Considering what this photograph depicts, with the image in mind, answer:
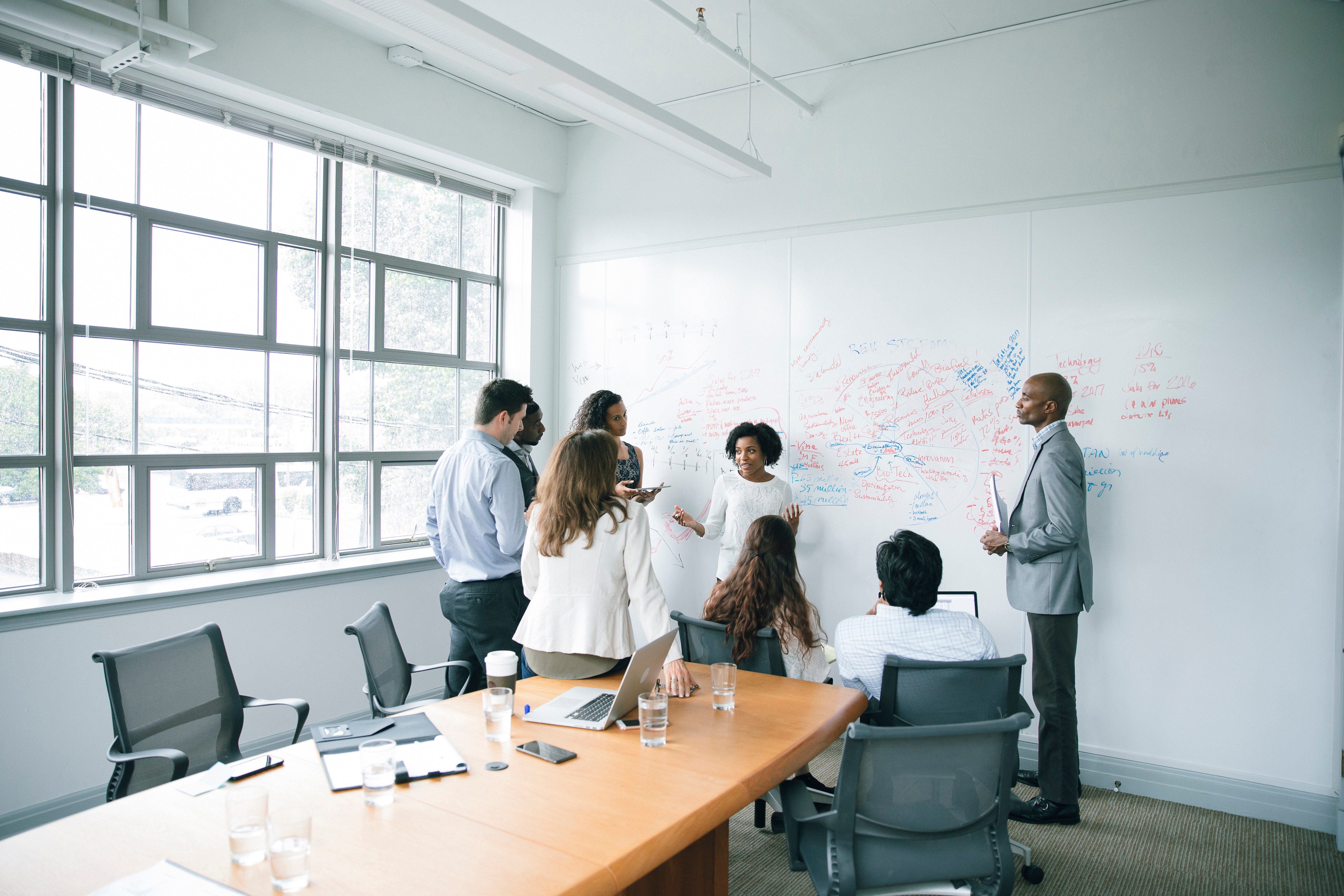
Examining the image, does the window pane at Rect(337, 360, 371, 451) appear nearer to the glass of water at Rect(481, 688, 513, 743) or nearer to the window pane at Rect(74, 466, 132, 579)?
the window pane at Rect(74, 466, 132, 579)

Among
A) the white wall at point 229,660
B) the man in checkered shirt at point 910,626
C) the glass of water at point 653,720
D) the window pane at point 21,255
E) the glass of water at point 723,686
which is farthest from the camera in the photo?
the window pane at point 21,255

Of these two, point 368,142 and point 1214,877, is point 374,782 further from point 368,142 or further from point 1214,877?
point 368,142

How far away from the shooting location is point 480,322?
5.14m

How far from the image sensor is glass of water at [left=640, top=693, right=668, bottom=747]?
1941 mm

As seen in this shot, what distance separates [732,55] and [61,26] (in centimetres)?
263

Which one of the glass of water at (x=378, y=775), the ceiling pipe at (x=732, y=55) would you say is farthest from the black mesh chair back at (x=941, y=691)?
the ceiling pipe at (x=732, y=55)

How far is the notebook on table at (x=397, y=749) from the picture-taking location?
1746 mm

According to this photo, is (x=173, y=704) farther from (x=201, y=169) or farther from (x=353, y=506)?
(x=201, y=169)

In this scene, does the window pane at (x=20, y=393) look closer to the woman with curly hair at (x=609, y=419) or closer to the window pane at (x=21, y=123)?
the window pane at (x=21, y=123)

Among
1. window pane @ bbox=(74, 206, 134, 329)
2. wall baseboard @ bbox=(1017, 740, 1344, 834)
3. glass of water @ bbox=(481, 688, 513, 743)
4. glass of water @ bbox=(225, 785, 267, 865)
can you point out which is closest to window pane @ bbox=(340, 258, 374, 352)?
window pane @ bbox=(74, 206, 134, 329)

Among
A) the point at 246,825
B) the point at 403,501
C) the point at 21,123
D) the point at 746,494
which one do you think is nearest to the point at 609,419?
the point at 746,494

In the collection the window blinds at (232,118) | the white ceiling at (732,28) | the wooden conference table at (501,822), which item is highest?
the white ceiling at (732,28)

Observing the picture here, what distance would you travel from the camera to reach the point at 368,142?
170 inches

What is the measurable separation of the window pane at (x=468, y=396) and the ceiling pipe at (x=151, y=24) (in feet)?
7.11
